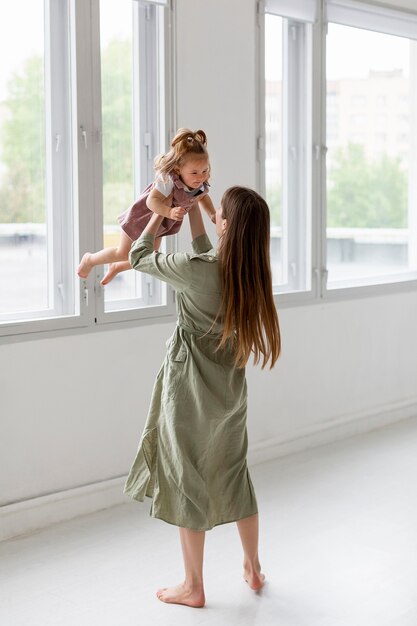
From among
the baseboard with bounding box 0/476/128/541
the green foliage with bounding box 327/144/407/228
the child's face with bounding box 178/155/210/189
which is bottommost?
the baseboard with bounding box 0/476/128/541

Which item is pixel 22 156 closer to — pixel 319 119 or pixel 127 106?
pixel 127 106

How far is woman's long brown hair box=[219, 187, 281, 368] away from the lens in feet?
8.87

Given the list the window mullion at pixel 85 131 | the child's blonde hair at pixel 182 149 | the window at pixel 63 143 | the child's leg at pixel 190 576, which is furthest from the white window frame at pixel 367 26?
the child's blonde hair at pixel 182 149

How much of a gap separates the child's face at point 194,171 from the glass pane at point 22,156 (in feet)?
4.05

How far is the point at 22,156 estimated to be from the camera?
3.67 m

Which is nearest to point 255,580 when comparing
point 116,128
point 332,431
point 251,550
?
point 251,550

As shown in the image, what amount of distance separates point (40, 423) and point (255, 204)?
4.90ft

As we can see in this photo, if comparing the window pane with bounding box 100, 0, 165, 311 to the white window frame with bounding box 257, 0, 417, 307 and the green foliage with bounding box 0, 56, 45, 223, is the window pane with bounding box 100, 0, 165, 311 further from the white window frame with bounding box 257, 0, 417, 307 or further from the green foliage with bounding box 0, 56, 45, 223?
the white window frame with bounding box 257, 0, 417, 307

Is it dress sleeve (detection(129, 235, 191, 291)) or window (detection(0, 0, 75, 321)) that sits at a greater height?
window (detection(0, 0, 75, 321))

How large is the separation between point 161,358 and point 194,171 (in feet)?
5.55

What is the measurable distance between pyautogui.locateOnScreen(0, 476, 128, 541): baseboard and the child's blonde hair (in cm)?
165

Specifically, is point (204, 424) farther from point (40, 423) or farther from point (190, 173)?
point (40, 423)

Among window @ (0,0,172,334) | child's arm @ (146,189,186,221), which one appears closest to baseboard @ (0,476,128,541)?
window @ (0,0,172,334)

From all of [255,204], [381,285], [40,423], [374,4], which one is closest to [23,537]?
Result: [40,423]
